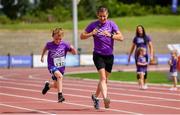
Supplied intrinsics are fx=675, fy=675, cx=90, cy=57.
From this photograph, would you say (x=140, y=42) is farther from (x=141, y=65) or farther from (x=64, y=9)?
(x=64, y=9)

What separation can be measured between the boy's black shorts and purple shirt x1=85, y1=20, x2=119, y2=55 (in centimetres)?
9

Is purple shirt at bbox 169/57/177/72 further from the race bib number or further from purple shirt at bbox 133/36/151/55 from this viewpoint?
the race bib number

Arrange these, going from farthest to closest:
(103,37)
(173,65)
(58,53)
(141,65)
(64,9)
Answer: (64,9)
(173,65)
(141,65)
(58,53)
(103,37)

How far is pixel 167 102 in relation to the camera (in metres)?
17.0

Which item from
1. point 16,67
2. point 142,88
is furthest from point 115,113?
point 16,67

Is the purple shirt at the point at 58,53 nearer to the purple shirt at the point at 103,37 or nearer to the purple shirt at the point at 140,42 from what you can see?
the purple shirt at the point at 103,37

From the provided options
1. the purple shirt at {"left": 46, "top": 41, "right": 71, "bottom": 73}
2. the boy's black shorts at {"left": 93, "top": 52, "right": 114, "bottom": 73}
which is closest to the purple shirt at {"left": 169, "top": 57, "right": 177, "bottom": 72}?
the purple shirt at {"left": 46, "top": 41, "right": 71, "bottom": 73}

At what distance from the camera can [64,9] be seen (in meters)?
79.4

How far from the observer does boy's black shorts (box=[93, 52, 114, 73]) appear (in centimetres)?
1429

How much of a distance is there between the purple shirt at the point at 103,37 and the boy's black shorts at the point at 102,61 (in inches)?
3.4

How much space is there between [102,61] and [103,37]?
0.51 meters

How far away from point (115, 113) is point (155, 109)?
4.44 ft

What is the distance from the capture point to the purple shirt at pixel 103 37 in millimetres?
14305

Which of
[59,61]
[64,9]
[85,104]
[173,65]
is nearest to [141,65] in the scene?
[173,65]
